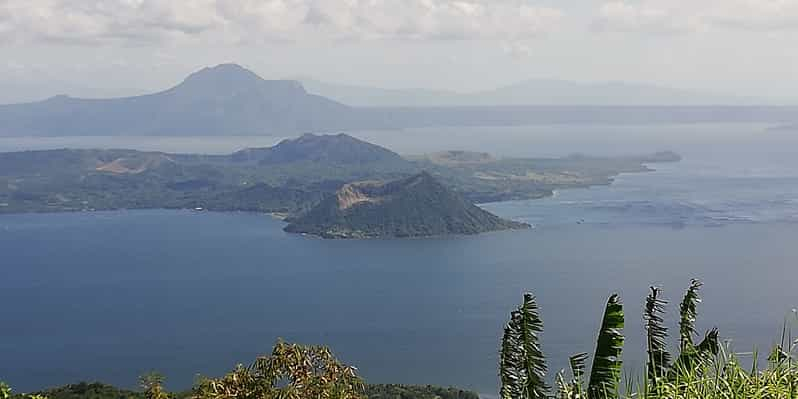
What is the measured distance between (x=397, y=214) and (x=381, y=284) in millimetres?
21288

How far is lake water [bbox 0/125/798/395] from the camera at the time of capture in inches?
1264

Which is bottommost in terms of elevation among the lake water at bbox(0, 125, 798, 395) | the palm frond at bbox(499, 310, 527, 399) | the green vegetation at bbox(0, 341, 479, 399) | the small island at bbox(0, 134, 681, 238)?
the lake water at bbox(0, 125, 798, 395)

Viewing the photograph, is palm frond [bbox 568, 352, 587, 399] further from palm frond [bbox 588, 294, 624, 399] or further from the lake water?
the lake water

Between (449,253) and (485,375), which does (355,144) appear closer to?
(449,253)

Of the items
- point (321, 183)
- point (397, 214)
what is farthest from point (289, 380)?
point (321, 183)

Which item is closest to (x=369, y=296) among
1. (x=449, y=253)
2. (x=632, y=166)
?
(x=449, y=253)

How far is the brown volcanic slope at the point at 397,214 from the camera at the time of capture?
64250 millimetres

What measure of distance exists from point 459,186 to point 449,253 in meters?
31.8

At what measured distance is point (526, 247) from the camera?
53219 millimetres

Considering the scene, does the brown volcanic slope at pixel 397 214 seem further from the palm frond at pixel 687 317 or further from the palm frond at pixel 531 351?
the palm frond at pixel 531 351

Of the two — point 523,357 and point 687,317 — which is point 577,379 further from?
point 687,317

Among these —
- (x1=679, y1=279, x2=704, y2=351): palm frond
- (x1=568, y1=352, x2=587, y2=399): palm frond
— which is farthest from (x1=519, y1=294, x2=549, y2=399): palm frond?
(x1=679, y1=279, x2=704, y2=351): palm frond

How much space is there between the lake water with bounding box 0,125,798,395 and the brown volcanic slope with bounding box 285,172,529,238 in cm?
271

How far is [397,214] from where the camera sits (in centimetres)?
6662
